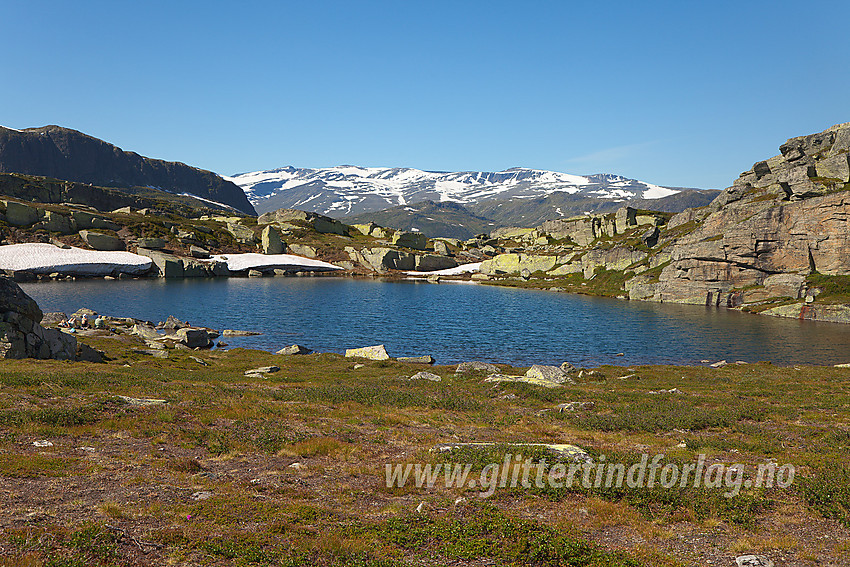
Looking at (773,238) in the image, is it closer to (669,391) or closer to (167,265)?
(669,391)

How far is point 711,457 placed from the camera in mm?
18219

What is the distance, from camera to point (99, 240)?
172 metres

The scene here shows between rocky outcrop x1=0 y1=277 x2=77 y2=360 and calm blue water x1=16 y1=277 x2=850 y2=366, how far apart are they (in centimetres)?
2332

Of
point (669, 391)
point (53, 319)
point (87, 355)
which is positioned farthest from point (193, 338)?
point (669, 391)

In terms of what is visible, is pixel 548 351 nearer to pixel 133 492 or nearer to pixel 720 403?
pixel 720 403

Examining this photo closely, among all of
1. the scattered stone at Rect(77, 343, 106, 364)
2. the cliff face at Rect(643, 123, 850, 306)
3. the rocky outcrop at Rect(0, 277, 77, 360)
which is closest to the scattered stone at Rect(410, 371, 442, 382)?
the scattered stone at Rect(77, 343, 106, 364)

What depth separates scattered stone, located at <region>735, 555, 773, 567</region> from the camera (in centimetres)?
1073

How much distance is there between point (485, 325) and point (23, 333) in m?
61.9

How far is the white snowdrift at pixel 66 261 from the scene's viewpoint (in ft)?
470

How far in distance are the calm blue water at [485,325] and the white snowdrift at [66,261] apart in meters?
23.6

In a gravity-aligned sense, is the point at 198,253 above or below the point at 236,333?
above

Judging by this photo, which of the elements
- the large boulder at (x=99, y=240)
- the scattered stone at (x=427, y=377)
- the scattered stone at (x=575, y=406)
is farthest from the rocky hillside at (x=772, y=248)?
the large boulder at (x=99, y=240)

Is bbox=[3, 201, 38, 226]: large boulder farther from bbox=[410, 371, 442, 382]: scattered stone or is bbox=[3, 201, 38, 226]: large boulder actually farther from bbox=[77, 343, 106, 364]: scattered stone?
bbox=[410, 371, 442, 382]: scattered stone

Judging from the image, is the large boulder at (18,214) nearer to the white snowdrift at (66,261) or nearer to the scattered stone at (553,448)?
the white snowdrift at (66,261)
